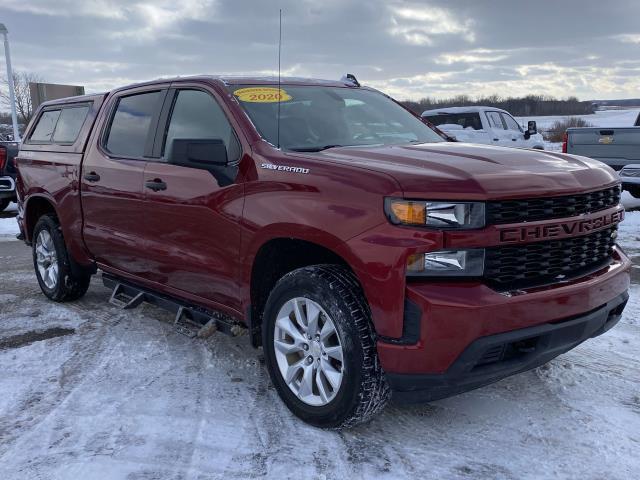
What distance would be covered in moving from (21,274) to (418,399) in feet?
17.9

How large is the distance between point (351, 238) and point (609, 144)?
8.81 m

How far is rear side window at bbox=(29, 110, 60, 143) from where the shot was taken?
221 inches

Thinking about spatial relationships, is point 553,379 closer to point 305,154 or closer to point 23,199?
point 305,154

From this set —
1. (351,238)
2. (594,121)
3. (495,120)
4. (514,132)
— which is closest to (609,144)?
(495,120)

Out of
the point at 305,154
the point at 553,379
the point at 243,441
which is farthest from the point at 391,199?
the point at 553,379

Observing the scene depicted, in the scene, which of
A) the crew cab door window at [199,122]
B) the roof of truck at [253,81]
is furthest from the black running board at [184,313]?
the roof of truck at [253,81]

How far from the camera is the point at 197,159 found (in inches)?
132

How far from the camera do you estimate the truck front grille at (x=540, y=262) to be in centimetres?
270

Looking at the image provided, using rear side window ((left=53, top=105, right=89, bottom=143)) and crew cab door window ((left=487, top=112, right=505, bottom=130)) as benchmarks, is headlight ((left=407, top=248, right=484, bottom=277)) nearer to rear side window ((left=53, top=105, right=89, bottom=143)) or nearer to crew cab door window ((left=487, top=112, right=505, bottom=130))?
rear side window ((left=53, top=105, right=89, bottom=143))

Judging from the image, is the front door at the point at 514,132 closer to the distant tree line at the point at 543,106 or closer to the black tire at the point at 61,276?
the black tire at the point at 61,276

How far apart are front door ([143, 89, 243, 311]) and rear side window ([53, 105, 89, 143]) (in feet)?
4.44

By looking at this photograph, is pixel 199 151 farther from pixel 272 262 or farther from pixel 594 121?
pixel 594 121

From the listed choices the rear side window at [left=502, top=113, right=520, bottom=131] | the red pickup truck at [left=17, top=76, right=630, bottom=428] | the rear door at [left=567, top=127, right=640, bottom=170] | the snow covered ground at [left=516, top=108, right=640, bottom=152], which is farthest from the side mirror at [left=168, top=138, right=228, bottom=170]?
the snow covered ground at [left=516, top=108, right=640, bottom=152]

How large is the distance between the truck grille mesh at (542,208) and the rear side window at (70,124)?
3725mm
